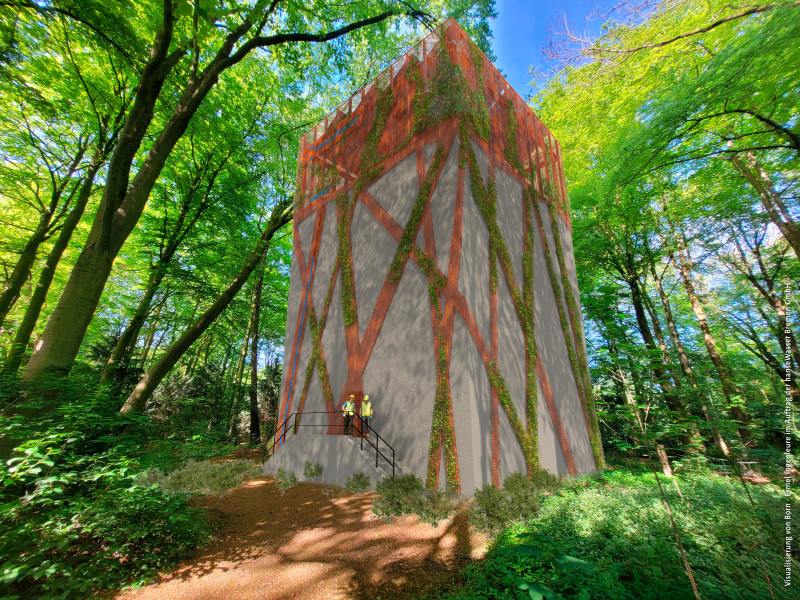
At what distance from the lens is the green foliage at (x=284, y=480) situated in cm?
778

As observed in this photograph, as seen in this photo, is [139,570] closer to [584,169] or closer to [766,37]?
[766,37]

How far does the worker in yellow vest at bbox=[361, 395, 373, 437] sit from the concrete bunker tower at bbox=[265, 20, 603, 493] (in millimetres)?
212

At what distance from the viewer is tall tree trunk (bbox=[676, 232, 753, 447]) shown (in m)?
10.1

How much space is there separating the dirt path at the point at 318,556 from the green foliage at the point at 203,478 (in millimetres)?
1030

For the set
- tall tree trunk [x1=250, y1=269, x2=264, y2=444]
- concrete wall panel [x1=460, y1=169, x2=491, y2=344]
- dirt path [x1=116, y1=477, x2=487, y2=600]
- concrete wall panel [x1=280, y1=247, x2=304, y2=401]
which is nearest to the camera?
dirt path [x1=116, y1=477, x2=487, y2=600]

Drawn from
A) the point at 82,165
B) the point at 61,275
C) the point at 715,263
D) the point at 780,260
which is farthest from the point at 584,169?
the point at 61,275

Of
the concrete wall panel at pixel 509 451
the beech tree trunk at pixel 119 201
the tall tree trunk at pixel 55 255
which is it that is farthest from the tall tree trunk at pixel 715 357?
the tall tree trunk at pixel 55 255

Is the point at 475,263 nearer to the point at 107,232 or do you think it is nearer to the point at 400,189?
the point at 400,189

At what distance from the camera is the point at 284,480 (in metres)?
8.24

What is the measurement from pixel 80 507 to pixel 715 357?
15.6 meters

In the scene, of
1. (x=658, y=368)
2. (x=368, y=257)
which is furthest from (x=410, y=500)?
(x=658, y=368)

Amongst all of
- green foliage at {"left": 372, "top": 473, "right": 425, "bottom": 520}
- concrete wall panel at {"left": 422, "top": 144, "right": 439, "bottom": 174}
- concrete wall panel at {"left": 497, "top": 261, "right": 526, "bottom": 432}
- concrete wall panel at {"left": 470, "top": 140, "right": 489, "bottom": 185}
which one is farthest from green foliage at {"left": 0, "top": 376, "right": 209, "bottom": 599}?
concrete wall panel at {"left": 470, "top": 140, "right": 489, "bottom": 185}

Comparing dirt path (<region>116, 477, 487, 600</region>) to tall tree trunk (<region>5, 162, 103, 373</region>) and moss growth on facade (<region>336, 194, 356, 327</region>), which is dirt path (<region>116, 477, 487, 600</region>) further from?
tall tree trunk (<region>5, 162, 103, 373</region>)

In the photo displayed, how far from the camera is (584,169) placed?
15688mm
